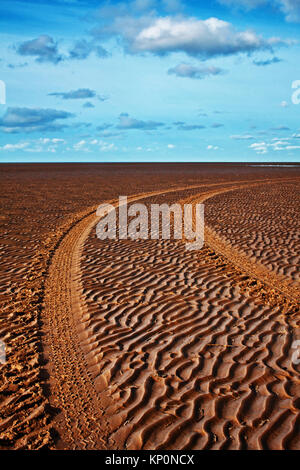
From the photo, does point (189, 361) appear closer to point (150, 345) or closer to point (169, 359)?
point (169, 359)

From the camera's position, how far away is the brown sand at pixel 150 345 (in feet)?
12.7

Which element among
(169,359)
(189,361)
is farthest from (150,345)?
(189,361)

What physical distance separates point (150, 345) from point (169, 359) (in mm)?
467

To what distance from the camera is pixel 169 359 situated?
512cm

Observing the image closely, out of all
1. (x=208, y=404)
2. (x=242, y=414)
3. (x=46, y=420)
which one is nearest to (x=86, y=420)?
(x=46, y=420)

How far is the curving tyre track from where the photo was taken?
12.6 feet

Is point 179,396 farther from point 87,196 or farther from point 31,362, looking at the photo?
point 87,196

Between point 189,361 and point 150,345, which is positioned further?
point 150,345

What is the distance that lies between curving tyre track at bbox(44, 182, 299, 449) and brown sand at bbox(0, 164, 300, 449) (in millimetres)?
16

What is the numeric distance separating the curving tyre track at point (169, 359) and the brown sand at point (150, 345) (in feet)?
0.05

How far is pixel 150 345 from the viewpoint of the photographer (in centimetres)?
550

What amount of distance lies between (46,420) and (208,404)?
178cm

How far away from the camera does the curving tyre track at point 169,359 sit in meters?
3.84
